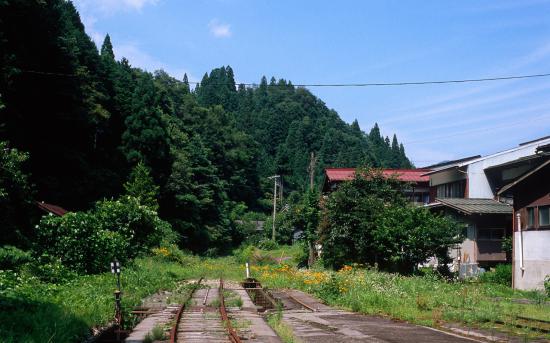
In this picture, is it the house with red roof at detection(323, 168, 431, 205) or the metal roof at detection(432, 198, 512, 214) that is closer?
the metal roof at detection(432, 198, 512, 214)

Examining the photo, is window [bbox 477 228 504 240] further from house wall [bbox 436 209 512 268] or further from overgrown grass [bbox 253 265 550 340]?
overgrown grass [bbox 253 265 550 340]

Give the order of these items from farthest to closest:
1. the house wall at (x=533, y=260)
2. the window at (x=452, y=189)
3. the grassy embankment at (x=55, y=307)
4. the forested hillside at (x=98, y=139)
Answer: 1. the window at (x=452, y=189)
2. the forested hillside at (x=98, y=139)
3. the house wall at (x=533, y=260)
4. the grassy embankment at (x=55, y=307)

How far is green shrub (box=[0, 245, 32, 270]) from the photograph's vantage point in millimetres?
18719

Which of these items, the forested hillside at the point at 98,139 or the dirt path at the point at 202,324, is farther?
the forested hillside at the point at 98,139

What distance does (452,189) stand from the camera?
38.1 metres

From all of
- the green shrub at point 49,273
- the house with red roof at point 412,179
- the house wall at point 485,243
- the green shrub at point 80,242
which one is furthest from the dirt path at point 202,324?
the house with red roof at point 412,179

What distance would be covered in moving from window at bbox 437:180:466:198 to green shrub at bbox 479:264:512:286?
9003 millimetres

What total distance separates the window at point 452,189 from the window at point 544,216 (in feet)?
38.6

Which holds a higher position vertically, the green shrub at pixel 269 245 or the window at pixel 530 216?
the window at pixel 530 216

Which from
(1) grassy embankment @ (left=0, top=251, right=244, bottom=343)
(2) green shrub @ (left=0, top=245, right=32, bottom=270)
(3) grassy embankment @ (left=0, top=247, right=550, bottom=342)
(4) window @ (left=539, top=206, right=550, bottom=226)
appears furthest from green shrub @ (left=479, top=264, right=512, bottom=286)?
(2) green shrub @ (left=0, top=245, right=32, bottom=270)

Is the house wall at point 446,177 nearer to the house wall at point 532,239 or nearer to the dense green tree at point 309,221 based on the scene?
the dense green tree at point 309,221

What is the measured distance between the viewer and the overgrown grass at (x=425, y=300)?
15.0m

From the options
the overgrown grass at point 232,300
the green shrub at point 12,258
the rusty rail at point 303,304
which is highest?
the green shrub at point 12,258

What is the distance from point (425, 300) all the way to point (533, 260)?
9312mm
